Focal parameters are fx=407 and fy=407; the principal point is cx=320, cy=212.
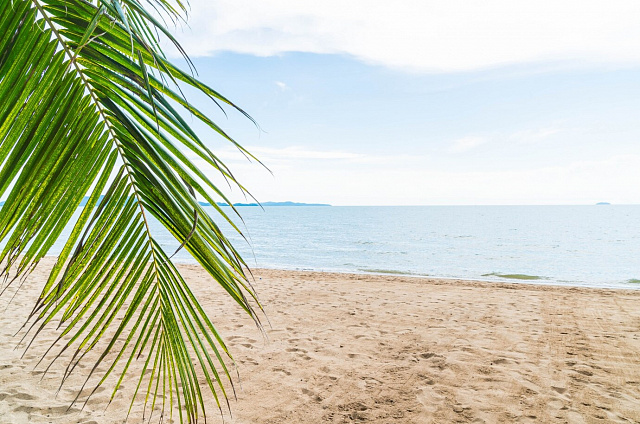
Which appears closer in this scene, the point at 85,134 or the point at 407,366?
the point at 85,134

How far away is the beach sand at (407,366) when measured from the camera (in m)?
3.81

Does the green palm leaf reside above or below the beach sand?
above

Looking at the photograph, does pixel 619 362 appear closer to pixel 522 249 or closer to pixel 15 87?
pixel 15 87

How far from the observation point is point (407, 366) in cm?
497

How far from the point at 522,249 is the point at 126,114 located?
35356mm

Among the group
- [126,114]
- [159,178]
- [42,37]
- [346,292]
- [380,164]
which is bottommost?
[346,292]

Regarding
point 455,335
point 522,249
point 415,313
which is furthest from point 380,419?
point 522,249

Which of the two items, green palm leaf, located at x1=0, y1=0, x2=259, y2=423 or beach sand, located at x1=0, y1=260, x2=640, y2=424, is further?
beach sand, located at x1=0, y1=260, x2=640, y2=424

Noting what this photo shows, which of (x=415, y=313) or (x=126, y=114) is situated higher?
(x=126, y=114)

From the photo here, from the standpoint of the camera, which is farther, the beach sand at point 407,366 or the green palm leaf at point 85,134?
the beach sand at point 407,366

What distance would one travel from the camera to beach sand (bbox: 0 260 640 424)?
12.5 feet

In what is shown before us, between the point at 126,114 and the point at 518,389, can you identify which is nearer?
the point at 126,114

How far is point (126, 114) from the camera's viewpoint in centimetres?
88

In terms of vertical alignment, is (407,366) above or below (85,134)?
below
